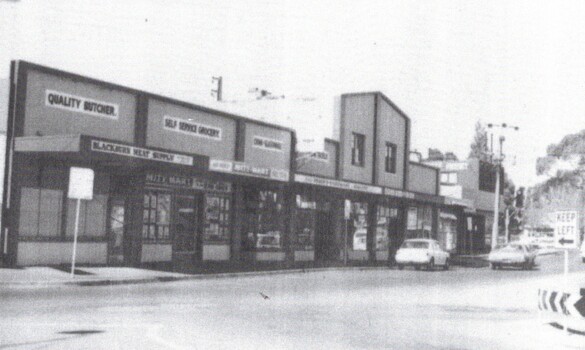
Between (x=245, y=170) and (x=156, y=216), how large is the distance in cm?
364

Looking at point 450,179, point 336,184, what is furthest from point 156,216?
point 450,179

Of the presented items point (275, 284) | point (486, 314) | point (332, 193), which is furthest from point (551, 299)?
point (332, 193)

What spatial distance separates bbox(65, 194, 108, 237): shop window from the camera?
979 inches

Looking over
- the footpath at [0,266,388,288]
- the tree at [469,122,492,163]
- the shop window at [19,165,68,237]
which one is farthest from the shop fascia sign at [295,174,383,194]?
the tree at [469,122,492,163]

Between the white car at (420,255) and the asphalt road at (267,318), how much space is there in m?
12.2

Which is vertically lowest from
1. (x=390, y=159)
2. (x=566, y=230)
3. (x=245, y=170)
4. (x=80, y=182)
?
(x=566, y=230)

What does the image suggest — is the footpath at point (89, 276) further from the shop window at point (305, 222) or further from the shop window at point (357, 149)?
the shop window at point (357, 149)

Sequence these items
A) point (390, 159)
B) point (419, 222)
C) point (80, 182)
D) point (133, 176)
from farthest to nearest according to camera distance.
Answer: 1. point (419, 222)
2. point (390, 159)
3. point (133, 176)
4. point (80, 182)

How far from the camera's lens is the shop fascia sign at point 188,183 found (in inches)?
1115

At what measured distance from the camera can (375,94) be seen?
42.4 meters

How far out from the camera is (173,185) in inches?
1153

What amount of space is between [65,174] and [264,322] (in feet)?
Result: 43.7

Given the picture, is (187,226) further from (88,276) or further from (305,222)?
(88,276)

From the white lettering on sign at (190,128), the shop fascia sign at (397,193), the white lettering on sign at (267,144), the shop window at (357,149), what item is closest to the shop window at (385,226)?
the shop fascia sign at (397,193)
